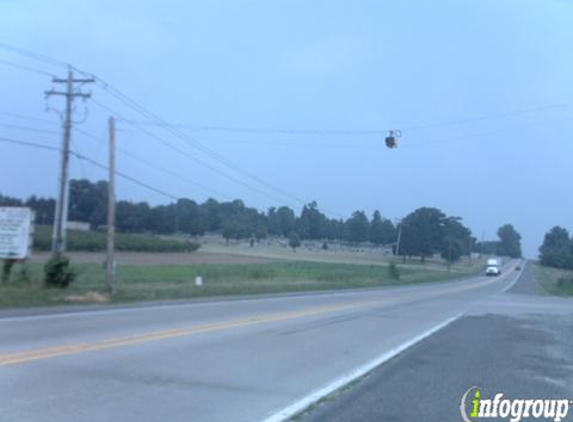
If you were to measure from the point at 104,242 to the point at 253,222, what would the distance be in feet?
181

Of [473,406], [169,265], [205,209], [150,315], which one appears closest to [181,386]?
[473,406]

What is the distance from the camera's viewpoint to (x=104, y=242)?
241ft

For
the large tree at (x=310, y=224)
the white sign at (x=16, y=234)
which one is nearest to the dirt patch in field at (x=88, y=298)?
the white sign at (x=16, y=234)

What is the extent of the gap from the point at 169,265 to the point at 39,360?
56648 mm

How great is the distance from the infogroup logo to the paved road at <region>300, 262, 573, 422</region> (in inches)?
5.3

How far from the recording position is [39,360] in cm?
1208

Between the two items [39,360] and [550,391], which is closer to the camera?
[550,391]

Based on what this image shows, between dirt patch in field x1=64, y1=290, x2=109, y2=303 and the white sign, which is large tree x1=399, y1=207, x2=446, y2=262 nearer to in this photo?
the white sign

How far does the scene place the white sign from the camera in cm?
3169

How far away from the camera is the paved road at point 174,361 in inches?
358

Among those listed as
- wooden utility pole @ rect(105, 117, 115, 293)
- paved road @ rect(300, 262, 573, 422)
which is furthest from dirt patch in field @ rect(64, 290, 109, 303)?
paved road @ rect(300, 262, 573, 422)

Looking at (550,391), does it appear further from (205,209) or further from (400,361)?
(205,209)

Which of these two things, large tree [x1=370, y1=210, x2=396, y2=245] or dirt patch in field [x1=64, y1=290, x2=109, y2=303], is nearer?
dirt patch in field [x1=64, y1=290, x2=109, y2=303]

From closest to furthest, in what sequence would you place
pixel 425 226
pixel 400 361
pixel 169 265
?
pixel 400 361 → pixel 169 265 → pixel 425 226
